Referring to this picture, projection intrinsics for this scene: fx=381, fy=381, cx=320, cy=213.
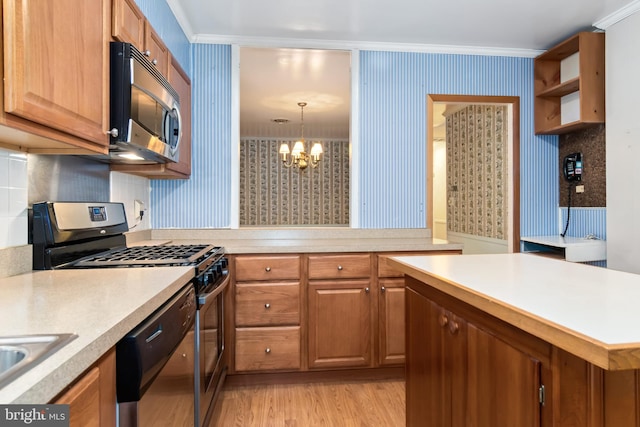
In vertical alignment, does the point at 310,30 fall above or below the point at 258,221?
above

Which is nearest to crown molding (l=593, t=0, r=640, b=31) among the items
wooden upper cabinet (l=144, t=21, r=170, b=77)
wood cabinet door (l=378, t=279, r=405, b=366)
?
wood cabinet door (l=378, t=279, r=405, b=366)

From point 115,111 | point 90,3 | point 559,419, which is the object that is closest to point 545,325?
point 559,419

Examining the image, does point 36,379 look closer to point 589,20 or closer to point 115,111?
point 115,111

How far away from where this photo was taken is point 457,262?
1.56 metres

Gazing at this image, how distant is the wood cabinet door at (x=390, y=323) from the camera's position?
2490mm

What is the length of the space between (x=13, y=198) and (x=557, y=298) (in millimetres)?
1771

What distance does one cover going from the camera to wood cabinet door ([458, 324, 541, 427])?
0.92 m

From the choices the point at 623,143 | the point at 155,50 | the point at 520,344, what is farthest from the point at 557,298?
the point at 623,143

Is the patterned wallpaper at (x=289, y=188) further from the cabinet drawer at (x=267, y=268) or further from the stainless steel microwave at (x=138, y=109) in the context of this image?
the stainless steel microwave at (x=138, y=109)

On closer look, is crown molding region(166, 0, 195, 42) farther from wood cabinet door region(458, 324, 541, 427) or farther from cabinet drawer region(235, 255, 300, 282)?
wood cabinet door region(458, 324, 541, 427)

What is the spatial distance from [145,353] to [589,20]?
3.34 m

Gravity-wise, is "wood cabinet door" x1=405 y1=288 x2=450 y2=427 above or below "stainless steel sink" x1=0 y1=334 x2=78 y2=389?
below

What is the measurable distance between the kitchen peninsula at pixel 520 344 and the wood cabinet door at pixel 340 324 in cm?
84

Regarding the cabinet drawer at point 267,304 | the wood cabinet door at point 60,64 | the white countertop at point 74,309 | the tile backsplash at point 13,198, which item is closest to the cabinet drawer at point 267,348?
the cabinet drawer at point 267,304
